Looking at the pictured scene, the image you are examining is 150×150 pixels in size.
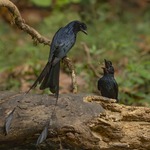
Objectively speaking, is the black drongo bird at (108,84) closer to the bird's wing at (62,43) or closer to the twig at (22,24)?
the twig at (22,24)

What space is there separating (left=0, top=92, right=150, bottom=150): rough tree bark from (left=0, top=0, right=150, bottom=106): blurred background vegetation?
1.63 feet

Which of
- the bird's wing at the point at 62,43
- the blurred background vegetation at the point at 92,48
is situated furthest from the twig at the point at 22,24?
the bird's wing at the point at 62,43

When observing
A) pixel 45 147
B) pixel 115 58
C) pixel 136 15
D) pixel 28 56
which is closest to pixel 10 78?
pixel 28 56

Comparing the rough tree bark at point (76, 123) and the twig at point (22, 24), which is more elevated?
the twig at point (22, 24)

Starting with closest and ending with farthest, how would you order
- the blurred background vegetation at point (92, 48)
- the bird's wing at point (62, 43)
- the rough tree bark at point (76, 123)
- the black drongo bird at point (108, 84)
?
1. the rough tree bark at point (76, 123)
2. the bird's wing at point (62, 43)
3. the black drongo bird at point (108, 84)
4. the blurred background vegetation at point (92, 48)

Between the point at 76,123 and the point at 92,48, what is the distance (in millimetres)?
2055

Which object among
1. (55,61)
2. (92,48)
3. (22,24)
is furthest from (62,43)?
(92,48)

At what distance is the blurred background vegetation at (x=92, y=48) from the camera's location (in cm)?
502

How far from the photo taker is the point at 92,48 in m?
4.89

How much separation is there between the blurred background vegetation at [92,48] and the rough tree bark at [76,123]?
19.6 inches

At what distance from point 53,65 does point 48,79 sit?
10 cm

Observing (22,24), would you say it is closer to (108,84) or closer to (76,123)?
(108,84)

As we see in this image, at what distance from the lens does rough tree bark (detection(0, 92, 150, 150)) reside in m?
2.90

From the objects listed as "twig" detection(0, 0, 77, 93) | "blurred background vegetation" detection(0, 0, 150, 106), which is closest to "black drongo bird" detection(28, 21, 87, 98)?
"twig" detection(0, 0, 77, 93)
